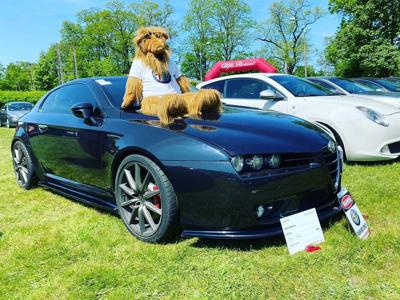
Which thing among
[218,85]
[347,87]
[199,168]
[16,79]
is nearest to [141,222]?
→ [199,168]

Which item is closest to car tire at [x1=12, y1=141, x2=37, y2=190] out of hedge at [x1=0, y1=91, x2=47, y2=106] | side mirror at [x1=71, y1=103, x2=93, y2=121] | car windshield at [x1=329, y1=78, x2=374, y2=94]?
side mirror at [x1=71, y1=103, x2=93, y2=121]

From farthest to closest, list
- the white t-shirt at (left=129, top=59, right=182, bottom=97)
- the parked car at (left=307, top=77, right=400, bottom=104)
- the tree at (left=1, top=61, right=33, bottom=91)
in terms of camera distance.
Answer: the tree at (left=1, top=61, right=33, bottom=91) < the parked car at (left=307, top=77, right=400, bottom=104) < the white t-shirt at (left=129, top=59, right=182, bottom=97)

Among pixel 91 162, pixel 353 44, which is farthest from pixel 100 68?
pixel 91 162

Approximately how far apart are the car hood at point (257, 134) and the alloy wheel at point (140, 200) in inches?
18.9

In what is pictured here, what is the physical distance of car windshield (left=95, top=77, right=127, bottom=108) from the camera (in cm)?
366

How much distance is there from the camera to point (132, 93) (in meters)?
3.51

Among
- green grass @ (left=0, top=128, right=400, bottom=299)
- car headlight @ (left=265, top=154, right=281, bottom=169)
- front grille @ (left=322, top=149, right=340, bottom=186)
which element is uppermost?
car headlight @ (left=265, top=154, right=281, bottom=169)

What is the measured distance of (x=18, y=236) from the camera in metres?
3.47

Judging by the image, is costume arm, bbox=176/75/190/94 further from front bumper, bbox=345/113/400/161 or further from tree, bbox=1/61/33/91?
tree, bbox=1/61/33/91

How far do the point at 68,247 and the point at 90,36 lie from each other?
6029cm

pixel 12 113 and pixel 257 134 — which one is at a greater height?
pixel 257 134

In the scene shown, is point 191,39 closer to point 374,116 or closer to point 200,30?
point 200,30

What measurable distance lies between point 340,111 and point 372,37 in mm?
27333

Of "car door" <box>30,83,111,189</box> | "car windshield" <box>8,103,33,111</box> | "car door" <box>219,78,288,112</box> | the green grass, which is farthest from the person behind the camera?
"car windshield" <box>8,103,33,111</box>
